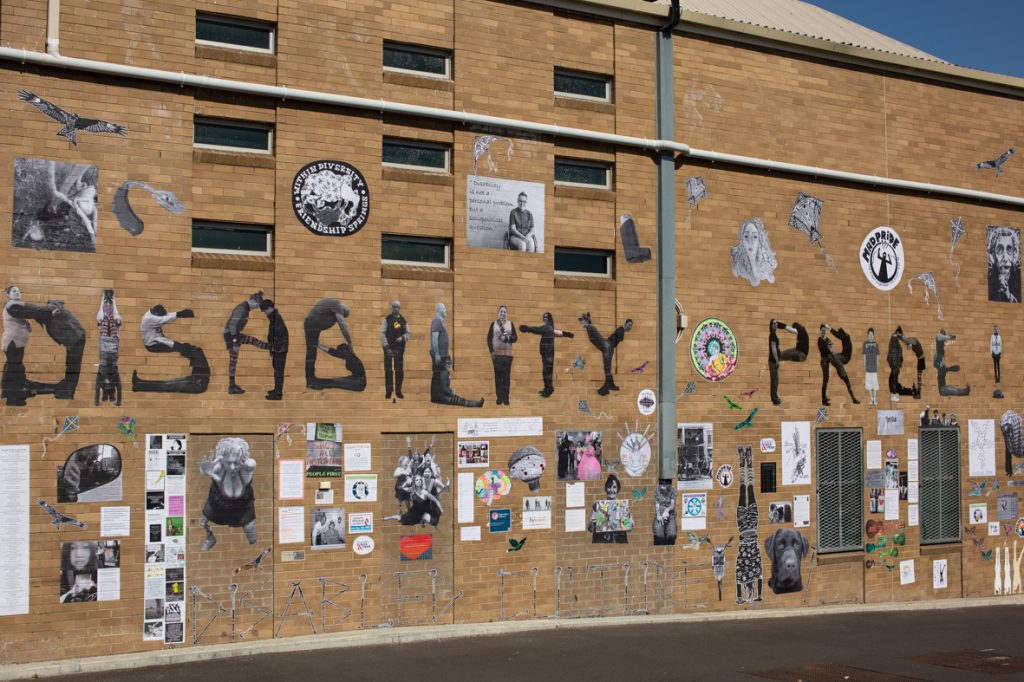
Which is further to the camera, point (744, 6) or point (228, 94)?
point (744, 6)

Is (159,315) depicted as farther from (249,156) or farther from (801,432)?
(801,432)

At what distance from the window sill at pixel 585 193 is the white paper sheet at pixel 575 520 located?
490 cm

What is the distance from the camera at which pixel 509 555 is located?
1639 cm

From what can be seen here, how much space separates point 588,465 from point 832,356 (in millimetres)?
5406

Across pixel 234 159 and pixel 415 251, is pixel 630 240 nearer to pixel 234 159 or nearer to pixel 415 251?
pixel 415 251

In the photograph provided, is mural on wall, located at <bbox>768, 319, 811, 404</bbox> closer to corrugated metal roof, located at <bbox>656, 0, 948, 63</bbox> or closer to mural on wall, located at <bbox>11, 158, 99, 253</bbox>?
corrugated metal roof, located at <bbox>656, 0, 948, 63</bbox>

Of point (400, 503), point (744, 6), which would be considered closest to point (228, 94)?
point (400, 503)

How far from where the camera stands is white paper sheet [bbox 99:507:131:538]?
13680mm

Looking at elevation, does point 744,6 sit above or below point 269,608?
above

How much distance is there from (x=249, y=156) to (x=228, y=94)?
87cm

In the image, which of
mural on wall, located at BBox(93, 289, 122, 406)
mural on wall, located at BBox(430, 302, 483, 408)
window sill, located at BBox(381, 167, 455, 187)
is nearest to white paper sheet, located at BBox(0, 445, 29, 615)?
mural on wall, located at BBox(93, 289, 122, 406)

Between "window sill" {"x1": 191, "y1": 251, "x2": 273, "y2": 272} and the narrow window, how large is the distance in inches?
57.3

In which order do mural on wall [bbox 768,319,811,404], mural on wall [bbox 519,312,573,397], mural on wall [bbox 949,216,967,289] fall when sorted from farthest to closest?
mural on wall [bbox 949,216,967,289]
mural on wall [bbox 768,319,811,404]
mural on wall [bbox 519,312,573,397]

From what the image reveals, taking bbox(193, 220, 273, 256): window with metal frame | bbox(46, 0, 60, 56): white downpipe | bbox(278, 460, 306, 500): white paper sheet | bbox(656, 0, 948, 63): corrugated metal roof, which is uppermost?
bbox(656, 0, 948, 63): corrugated metal roof
